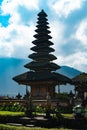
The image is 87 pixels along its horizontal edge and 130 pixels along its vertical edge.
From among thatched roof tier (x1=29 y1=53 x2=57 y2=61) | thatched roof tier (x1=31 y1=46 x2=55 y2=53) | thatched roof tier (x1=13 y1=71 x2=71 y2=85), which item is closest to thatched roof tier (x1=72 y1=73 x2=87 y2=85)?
thatched roof tier (x1=13 y1=71 x2=71 y2=85)

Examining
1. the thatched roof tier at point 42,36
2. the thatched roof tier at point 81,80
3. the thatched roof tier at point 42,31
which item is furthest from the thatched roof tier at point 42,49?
the thatched roof tier at point 81,80

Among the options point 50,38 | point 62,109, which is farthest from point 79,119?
point 50,38

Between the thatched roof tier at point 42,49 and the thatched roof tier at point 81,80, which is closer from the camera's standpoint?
the thatched roof tier at point 81,80

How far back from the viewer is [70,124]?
3203 cm

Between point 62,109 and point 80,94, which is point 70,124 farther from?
point 80,94

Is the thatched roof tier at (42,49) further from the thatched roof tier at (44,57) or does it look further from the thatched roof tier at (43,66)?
the thatched roof tier at (43,66)

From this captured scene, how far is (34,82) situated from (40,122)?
2904cm

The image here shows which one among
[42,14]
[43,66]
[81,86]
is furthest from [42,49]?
[81,86]

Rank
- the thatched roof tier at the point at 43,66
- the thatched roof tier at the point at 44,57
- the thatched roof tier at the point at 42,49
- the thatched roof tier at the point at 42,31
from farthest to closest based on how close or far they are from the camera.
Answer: the thatched roof tier at the point at 42,31, the thatched roof tier at the point at 42,49, the thatched roof tier at the point at 44,57, the thatched roof tier at the point at 43,66

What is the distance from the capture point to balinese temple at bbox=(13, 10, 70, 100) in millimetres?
62250

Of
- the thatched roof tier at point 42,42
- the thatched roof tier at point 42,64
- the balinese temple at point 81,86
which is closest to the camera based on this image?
the balinese temple at point 81,86

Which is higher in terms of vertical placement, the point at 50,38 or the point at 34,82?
the point at 50,38

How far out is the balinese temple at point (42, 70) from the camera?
2451 inches

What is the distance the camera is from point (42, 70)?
63.9 m
